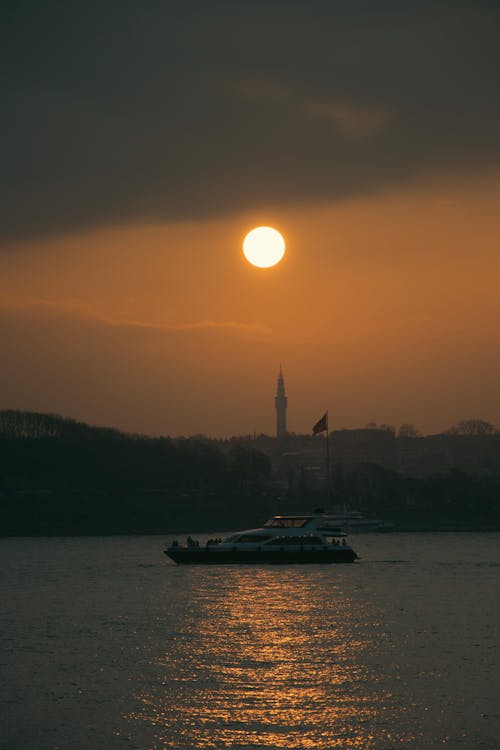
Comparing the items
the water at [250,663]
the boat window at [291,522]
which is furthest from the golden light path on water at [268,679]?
the boat window at [291,522]

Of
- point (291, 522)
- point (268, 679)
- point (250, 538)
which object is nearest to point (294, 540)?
point (291, 522)

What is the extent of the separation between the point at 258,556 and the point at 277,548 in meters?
1.83

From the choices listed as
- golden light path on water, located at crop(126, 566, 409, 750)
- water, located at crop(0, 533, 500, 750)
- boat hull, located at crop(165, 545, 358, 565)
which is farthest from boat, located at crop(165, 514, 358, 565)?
golden light path on water, located at crop(126, 566, 409, 750)

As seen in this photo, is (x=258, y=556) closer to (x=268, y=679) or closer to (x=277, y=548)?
(x=277, y=548)

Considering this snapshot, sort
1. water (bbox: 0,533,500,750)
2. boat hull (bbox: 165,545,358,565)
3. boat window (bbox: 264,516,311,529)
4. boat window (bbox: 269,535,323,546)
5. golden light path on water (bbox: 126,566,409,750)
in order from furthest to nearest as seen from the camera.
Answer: boat window (bbox: 264,516,311,529) → boat window (bbox: 269,535,323,546) → boat hull (bbox: 165,545,358,565) → water (bbox: 0,533,500,750) → golden light path on water (bbox: 126,566,409,750)

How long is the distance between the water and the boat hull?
26.6 feet

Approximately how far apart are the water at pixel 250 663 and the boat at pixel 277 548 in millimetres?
8380

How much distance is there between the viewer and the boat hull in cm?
10488

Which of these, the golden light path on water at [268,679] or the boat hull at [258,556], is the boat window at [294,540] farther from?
the golden light path on water at [268,679]

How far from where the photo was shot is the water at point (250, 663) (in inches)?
1449

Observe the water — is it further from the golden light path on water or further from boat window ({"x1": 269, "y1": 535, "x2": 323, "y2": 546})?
boat window ({"x1": 269, "y1": 535, "x2": 323, "y2": 546})

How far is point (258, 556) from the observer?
105 m

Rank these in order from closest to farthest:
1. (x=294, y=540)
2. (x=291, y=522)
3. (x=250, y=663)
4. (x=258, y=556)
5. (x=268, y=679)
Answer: (x=268, y=679) < (x=250, y=663) < (x=258, y=556) < (x=294, y=540) < (x=291, y=522)

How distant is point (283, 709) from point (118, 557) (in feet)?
321
